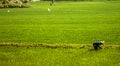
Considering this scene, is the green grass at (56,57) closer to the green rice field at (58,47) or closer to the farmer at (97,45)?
the green rice field at (58,47)

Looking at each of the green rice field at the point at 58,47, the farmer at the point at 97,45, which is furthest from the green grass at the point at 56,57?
the farmer at the point at 97,45

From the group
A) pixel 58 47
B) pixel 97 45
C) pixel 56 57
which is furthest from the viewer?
pixel 58 47

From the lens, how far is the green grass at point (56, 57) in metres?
15.3

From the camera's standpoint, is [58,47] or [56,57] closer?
[56,57]

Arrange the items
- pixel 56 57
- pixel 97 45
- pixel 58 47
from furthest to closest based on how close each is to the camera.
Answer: pixel 58 47 → pixel 97 45 → pixel 56 57

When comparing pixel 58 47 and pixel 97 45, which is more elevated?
pixel 97 45

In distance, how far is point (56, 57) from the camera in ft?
54.5

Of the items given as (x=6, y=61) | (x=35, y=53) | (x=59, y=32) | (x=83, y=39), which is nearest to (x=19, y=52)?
(x=35, y=53)

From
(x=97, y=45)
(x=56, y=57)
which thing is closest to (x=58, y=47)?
(x=97, y=45)

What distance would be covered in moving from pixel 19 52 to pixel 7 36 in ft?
21.8

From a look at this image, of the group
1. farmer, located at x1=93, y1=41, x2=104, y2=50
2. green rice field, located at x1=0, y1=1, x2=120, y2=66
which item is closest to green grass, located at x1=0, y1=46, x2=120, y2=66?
green rice field, located at x1=0, y1=1, x2=120, y2=66

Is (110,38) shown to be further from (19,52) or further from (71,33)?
(19,52)

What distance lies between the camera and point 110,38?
22.4 m

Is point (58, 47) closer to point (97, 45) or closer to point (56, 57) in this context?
point (97, 45)
